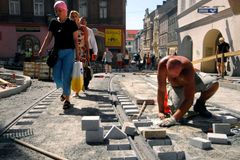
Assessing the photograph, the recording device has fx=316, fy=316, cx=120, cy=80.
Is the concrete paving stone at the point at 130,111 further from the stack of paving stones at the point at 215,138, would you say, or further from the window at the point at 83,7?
the window at the point at 83,7

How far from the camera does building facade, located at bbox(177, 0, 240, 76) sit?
16.0 meters

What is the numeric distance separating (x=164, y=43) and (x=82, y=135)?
223ft

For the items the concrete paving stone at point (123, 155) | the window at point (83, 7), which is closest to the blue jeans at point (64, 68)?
the concrete paving stone at point (123, 155)

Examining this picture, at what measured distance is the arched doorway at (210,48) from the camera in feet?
67.1

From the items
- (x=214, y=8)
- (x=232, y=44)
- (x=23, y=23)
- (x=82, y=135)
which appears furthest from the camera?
(x=23, y=23)

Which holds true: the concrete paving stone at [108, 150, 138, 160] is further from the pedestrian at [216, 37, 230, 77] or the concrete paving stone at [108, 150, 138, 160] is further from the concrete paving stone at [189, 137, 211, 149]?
the pedestrian at [216, 37, 230, 77]

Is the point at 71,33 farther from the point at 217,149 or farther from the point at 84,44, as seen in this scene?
the point at 217,149

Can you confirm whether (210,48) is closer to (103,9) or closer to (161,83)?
(161,83)

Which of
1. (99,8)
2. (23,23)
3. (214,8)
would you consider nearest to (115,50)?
(99,8)

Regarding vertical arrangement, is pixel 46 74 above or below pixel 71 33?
below

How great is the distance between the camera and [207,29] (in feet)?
65.5

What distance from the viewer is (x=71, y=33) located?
6.18m

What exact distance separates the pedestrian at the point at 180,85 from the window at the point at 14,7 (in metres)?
33.5

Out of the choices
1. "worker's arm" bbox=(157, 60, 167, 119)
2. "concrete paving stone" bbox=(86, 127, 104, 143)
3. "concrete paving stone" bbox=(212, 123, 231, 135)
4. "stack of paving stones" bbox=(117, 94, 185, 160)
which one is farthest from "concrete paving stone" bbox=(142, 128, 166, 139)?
"worker's arm" bbox=(157, 60, 167, 119)
